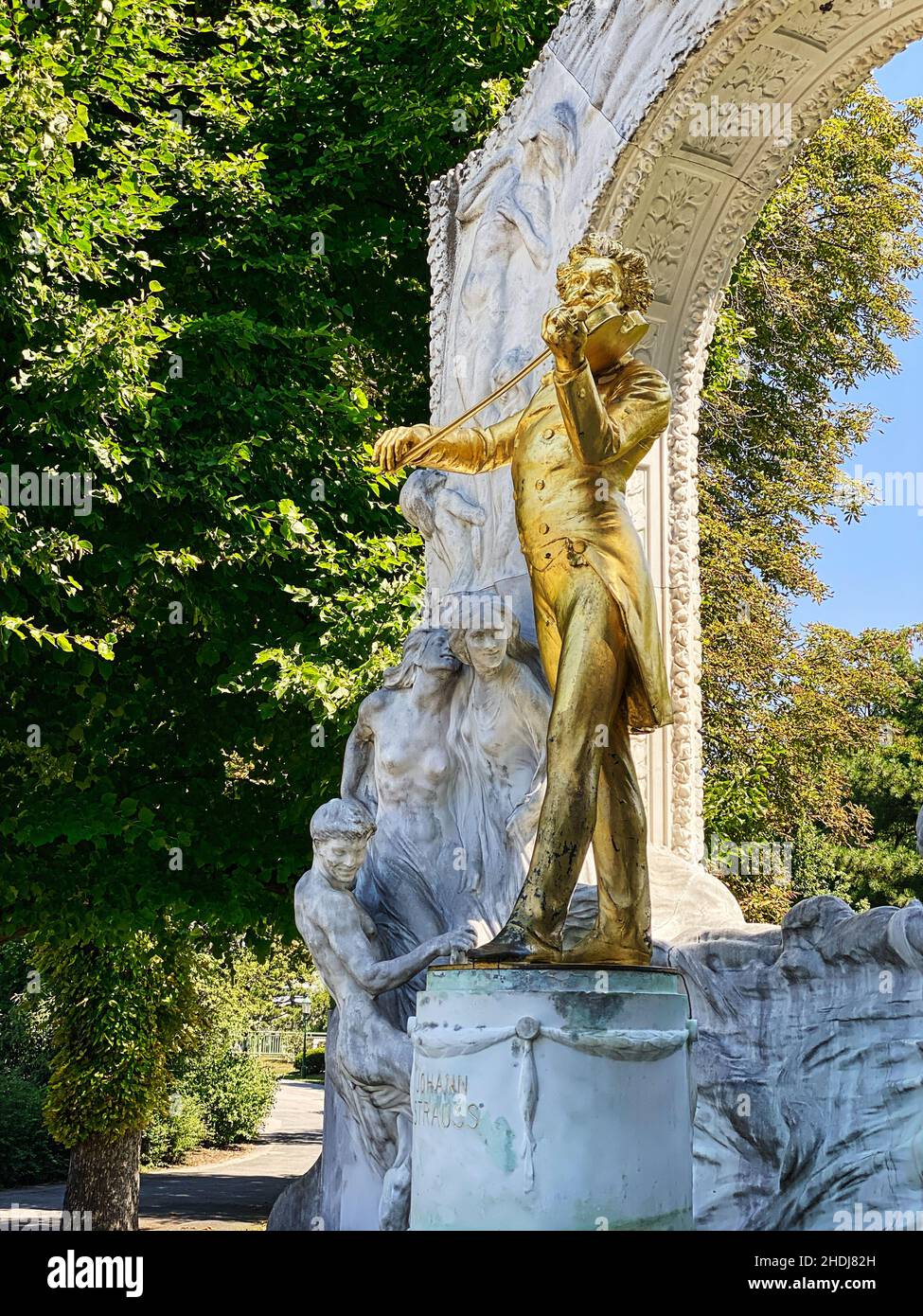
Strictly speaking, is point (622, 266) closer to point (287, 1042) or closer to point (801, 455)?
point (801, 455)

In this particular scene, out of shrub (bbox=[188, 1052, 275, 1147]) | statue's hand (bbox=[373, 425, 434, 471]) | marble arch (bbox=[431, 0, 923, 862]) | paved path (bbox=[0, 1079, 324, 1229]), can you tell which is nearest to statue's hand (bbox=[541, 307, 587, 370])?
statue's hand (bbox=[373, 425, 434, 471])

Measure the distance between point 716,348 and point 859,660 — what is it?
507cm

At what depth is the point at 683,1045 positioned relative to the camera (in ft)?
15.4

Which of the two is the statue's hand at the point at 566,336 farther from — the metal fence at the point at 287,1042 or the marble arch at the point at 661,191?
the metal fence at the point at 287,1042

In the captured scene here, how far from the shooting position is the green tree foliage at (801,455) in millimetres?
15711

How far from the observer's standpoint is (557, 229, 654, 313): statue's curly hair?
16.6 feet

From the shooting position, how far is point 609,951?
4926 millimetres

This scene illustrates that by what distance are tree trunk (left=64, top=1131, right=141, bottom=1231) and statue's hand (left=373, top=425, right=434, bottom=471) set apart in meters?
9.45

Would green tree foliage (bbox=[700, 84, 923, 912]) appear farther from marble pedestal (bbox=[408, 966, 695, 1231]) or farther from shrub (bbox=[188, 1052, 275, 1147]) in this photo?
marble pedestal (bbox=[408, 966, 695, 1231])

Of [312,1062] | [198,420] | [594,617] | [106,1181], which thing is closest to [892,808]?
[106,1181]

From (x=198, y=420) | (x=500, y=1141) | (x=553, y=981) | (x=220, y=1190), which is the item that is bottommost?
(x=220, y=1190)

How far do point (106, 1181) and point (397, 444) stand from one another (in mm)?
10114

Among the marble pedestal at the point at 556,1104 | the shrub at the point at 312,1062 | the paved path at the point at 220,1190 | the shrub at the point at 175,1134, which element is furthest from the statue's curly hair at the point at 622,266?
the shrub at the point at 312,1062
